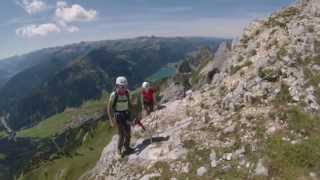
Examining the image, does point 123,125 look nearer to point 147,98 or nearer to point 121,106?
point 121,106

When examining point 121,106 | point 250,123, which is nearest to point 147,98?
point 121,106

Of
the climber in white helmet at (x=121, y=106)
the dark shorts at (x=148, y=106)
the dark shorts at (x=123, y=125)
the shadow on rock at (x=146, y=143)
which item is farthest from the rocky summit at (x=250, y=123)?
the climber in white helmet at (x=121, y=106)

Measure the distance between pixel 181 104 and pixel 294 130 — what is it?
10.3 m

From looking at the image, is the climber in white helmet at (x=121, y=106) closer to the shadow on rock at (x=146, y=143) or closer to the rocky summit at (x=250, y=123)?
the shadow on rock at (x=146, y=143)

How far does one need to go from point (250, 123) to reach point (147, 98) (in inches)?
446

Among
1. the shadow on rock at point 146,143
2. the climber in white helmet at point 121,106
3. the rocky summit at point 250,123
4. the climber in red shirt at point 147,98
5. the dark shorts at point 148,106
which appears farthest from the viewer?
the dark shorts at point 148,106

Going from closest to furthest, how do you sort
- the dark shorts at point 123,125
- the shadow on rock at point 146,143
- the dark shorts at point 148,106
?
the dark shorts at point 123,125 < the shadow on rock at point 146,143 < the dark shorts at point 148,106

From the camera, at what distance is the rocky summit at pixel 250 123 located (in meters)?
21.1

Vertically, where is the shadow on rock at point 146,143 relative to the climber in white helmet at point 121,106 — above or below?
below

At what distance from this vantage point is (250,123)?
23.9 m

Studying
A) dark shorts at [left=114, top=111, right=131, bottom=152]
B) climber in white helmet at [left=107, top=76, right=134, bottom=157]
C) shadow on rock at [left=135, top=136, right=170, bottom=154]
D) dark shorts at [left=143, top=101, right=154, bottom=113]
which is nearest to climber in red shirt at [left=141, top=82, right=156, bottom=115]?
dark shorts at [left=143, top=101, right=154, bottom=113]

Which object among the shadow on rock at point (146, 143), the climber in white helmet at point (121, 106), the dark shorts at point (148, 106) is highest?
the climber in white helmet at point (121, 106)

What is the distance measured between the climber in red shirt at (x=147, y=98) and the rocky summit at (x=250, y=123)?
1.87m

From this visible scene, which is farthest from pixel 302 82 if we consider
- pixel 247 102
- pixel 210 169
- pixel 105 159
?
pixel 105 159
